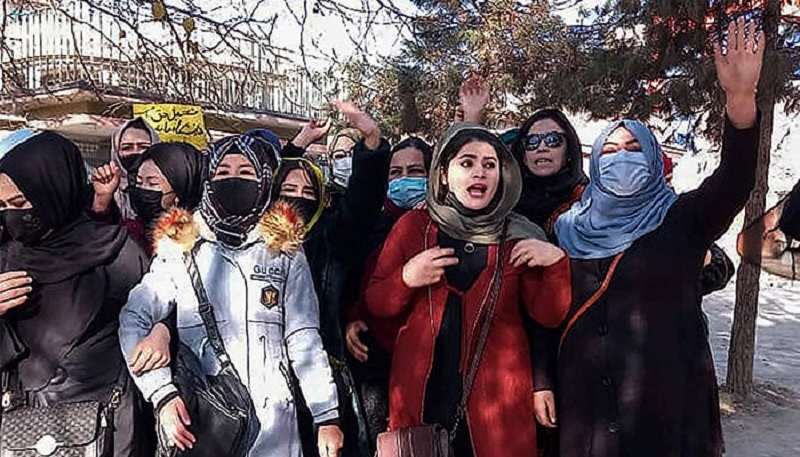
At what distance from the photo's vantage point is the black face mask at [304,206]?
8.71ft

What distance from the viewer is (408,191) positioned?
3.11 m

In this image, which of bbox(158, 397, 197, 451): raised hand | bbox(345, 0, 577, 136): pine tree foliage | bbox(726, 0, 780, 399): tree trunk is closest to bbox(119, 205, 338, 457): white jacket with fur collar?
bbox(158, 397, 197, 451): raised hand

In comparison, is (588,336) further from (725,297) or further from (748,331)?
(725,297)

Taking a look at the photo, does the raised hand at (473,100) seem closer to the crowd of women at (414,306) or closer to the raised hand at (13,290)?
the crowd of women at (414,306)

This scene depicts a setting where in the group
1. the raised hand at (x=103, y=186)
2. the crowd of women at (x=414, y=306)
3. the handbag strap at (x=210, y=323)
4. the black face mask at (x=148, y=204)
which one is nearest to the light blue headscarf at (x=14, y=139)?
the crowd of women at (x=414, y=306)

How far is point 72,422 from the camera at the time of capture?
2184mm

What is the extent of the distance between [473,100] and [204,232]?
4.07 feet

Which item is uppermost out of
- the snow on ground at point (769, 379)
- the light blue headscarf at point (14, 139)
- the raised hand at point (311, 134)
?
the raised hand at point (311, 134)

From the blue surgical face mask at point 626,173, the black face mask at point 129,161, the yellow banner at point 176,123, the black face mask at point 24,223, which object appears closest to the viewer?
the black face mask at point 24,223

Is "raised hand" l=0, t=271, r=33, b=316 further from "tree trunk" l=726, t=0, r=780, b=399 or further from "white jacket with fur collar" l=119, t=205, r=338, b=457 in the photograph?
"tree trunk" l=726, t=0, r=780, b=399

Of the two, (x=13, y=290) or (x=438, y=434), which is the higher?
(x=13, y=290)

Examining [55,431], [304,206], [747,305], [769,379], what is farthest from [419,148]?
[769,379]

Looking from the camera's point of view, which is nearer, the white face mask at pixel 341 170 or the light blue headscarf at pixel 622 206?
the light blue headscarf at pixel 622 206

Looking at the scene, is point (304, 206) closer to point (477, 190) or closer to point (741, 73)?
point (477, 190)
